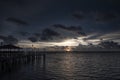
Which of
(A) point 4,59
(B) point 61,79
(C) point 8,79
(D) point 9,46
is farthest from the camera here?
(D) point 9,46

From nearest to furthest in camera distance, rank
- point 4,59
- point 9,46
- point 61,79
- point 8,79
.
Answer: point 8,79 < point 61,79 < point 4,59 < point 9,46

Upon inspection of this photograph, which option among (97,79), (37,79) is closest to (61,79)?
(37,79)

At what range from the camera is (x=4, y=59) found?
3594 cm

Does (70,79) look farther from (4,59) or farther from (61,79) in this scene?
(4,59)

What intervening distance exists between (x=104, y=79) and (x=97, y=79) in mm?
1297

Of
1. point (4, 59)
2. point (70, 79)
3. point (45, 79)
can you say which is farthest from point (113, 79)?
point (4, 59)

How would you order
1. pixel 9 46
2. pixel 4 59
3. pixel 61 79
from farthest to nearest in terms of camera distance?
1. pixel 9 46
2. pixel 4 59
3. pixel 61 79

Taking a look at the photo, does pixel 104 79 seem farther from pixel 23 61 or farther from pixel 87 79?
pixel 23 61

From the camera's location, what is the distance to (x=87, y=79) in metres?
31.2

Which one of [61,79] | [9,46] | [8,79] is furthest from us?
[9,46]

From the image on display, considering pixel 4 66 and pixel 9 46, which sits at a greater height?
pixel 9 46

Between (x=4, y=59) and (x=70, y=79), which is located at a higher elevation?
(x=4, y=59)

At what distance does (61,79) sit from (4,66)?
12039 millimetres

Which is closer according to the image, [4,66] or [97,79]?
[97,79]
